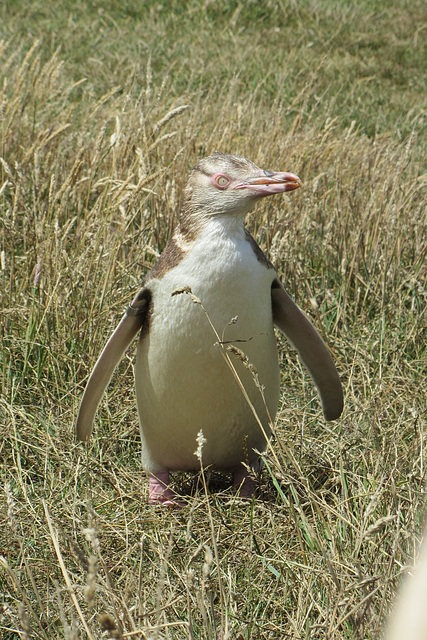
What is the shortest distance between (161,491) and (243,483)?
0.31 meters

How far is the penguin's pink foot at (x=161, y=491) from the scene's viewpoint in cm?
270

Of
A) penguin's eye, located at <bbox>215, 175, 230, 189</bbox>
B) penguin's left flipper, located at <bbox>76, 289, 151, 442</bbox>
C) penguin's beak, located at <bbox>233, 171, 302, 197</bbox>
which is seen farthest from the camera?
penguin's left flipper, located at <bbox>76, 289, 151, 442</bbox>

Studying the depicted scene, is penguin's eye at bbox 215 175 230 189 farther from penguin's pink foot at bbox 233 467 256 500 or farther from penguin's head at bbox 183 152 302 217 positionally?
penguin's pink foot at bbox 233 467 256 500

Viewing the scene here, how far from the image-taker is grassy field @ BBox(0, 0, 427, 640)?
6.18 feet

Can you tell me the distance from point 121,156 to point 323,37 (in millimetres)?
5831

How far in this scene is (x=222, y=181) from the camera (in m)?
→ 2.44

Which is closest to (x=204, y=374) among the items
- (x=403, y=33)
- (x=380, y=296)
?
(x=380, y=296)

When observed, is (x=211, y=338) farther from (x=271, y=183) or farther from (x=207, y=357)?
(x=271, y=183)

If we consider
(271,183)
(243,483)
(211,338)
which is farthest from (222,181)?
(243,483)

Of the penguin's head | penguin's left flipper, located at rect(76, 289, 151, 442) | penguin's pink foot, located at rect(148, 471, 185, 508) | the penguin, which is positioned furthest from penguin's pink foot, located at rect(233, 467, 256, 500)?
the penguin's head

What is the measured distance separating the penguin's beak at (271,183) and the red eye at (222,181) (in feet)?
0.16

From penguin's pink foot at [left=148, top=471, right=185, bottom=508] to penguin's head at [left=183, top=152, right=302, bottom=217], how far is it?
98 centimetres

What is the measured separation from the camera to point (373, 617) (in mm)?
1676

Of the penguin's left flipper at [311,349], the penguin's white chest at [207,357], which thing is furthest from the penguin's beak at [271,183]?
the penguin's left flipper at [311,349]
